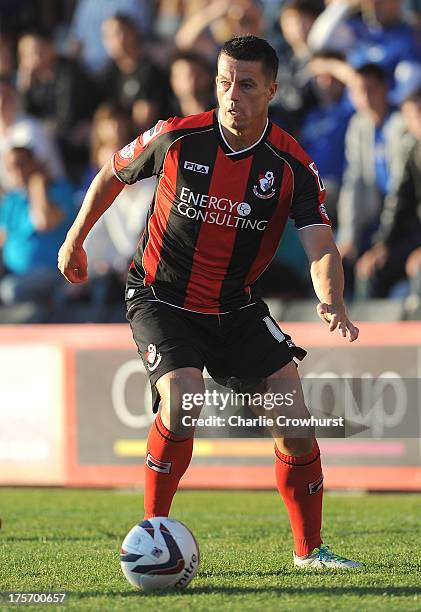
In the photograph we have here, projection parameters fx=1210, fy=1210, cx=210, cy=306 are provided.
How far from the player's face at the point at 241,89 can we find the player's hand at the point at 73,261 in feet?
3.30

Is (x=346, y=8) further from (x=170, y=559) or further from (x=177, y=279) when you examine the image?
(x=170, y=559)

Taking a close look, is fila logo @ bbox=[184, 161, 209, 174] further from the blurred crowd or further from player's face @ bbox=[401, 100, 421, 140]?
player's face @ bbox=[401, 100, 421, 140]

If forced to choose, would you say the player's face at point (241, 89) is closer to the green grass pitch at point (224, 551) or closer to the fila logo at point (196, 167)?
the fila logo at point (196, 167)

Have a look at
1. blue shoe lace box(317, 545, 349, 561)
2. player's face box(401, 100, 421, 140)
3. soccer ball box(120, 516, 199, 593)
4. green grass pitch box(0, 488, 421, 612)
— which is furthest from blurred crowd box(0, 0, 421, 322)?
soccer ball box(120, 516, 199, 593)

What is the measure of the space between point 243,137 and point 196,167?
268 mm

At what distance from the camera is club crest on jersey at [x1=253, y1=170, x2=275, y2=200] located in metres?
5.83

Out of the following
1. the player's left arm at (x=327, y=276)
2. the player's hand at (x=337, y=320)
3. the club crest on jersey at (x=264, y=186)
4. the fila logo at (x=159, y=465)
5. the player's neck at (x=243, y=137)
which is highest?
the player's neck at (x=243, y=137)

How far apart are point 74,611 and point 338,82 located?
24.9 feet

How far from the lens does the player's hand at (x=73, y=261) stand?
237 inches

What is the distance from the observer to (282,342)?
6.01m

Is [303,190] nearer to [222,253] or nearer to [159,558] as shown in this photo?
[222,253]

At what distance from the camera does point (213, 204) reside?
5.84 m

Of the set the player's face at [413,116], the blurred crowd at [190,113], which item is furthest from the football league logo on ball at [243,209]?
the player's face at [413,116]

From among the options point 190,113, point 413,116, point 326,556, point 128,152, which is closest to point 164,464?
point 326,556
